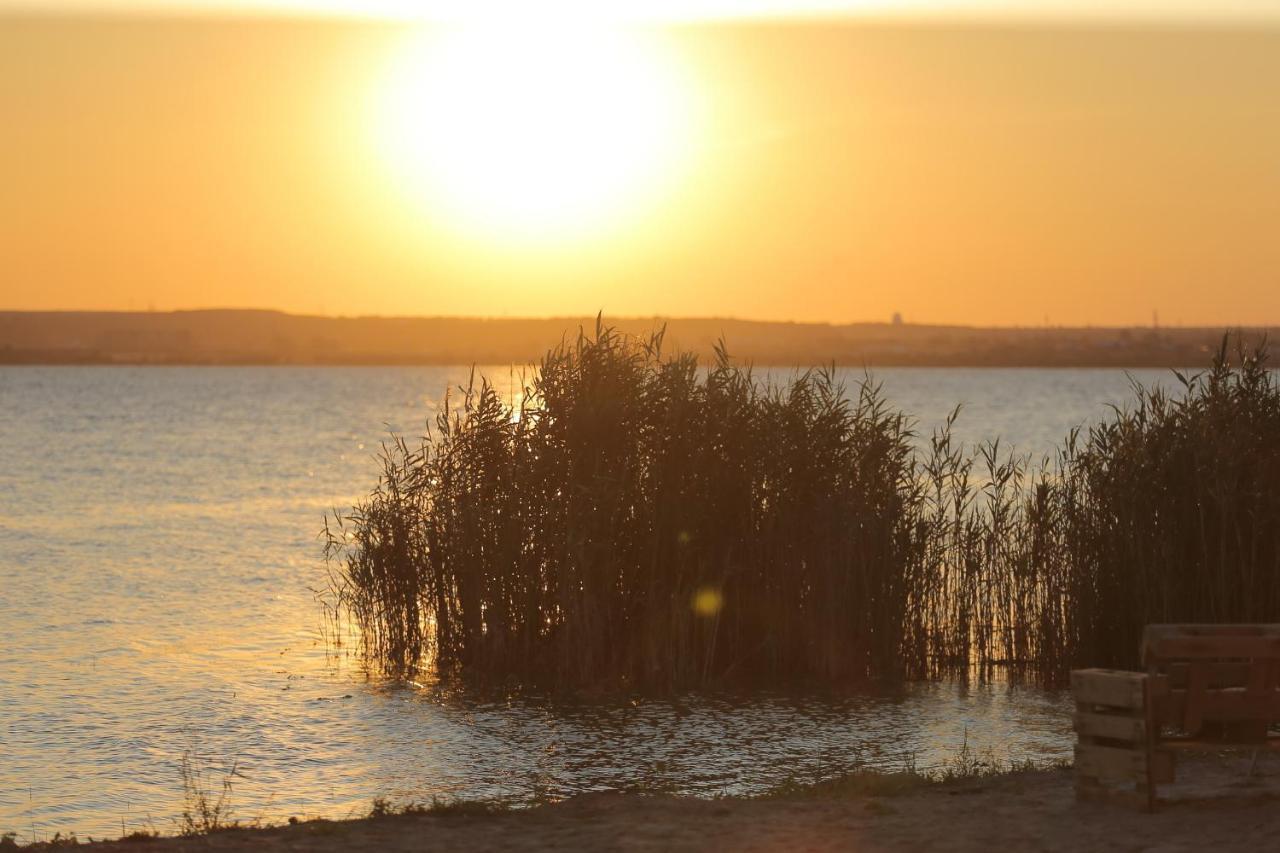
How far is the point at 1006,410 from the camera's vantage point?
327ft

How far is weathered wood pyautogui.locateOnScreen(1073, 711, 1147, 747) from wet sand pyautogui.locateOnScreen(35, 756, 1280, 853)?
0.54 metres

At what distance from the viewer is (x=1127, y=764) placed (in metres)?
10.6

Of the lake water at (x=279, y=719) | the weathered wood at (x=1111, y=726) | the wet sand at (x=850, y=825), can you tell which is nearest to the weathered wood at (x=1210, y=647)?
the weathered wood at (x=1111, y=726)

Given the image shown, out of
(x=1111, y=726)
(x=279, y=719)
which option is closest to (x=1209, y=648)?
(x=1111, y=726)

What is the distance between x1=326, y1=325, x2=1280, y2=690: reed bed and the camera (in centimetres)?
1730

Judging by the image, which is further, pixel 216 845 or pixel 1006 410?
pixel 1006 410

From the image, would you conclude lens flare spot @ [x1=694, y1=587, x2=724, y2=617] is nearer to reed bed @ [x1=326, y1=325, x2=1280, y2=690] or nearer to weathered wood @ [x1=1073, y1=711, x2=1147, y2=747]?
reed bed @ [x1=326, y1=325, x2=1280, y2=690]

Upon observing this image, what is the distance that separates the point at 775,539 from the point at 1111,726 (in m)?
7.90

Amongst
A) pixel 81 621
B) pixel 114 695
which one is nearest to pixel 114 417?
pixel 81 621

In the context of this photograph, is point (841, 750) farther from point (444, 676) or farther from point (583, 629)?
point (444, 676)

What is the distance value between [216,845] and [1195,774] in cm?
782

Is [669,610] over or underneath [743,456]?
underneath

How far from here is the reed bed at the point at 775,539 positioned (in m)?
17.3

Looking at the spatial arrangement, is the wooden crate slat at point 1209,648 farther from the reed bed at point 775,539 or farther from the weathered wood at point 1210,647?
the reed bed at point 775,539
